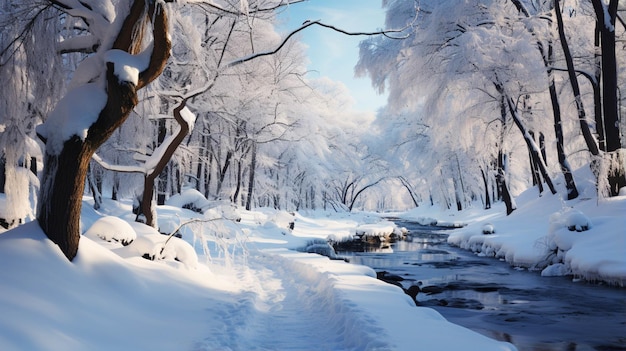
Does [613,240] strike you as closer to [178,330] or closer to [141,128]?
[178,330]

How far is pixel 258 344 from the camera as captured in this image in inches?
200

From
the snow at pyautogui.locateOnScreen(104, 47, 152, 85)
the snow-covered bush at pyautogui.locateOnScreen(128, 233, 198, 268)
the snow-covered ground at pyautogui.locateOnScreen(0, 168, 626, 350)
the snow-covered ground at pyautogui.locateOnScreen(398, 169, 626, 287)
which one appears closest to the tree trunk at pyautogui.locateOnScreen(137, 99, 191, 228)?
the snow-covered ground at pyautogui.locateOnScreen(0, 168, 626, 350)

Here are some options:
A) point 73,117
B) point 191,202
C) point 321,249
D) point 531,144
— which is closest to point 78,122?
point 73,117

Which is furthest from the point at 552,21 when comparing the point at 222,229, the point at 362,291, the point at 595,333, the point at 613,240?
the point at 222,229

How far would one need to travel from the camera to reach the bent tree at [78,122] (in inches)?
189

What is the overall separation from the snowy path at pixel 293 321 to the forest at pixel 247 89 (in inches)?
84.8

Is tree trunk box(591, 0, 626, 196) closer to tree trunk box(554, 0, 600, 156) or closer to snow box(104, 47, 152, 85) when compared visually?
tree trunk box(554, 0, 600, 156)

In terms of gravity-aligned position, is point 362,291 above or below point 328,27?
below

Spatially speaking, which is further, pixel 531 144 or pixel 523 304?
pixel 531 144

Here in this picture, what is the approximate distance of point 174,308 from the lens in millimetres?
5621

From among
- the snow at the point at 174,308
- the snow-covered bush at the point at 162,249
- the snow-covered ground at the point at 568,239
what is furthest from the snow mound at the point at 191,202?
the snow-covered ground at the point at 568,239

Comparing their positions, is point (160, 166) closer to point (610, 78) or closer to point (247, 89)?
point (247, 89)

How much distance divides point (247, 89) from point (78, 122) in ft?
38.9

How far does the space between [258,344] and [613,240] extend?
909cm
